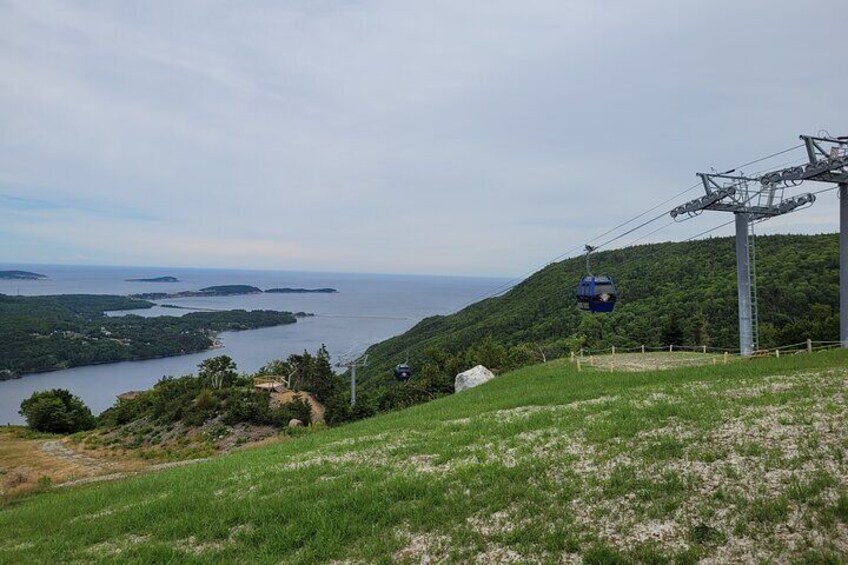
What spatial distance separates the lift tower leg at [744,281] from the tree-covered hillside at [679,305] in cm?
2581

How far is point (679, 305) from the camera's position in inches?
2982

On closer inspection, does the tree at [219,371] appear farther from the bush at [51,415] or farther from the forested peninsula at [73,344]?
the forested peninsula at [73,344]

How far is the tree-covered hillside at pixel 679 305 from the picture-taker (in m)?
60.5

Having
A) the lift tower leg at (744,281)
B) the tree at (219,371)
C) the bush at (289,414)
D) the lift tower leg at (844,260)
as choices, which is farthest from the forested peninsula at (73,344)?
the lift tower leg at (844,260)

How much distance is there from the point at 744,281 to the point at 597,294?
27.0 ft

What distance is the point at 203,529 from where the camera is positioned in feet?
32.9

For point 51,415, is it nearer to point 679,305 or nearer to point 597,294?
point 597,294

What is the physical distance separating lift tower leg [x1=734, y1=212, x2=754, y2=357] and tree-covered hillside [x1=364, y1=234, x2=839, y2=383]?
25.8m

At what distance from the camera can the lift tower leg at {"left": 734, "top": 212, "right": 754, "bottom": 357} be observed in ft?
88.8

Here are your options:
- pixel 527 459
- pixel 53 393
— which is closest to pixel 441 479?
pixel 527 459

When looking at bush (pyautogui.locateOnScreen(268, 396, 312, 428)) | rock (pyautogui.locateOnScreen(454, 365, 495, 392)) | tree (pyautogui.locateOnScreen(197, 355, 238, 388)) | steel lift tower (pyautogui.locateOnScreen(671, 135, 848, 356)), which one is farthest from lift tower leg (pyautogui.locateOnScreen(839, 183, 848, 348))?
tree (pyautogui.locateOnScreen(197, 355, 238, 388))

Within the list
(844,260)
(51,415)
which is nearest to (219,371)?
(51,415)

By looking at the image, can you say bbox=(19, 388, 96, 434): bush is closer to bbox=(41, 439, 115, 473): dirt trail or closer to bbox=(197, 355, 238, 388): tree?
bbox=(41, 439, 115, 473): dirt trail

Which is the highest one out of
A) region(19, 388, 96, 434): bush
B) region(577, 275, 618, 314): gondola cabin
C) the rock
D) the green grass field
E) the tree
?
region(577, 275, 618, 314): gondola cabin
